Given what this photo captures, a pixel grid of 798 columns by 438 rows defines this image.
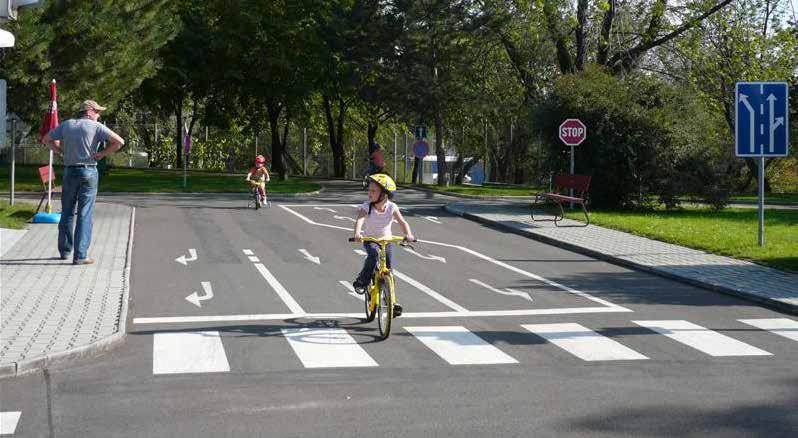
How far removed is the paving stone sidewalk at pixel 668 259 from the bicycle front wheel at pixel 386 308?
5.03 m

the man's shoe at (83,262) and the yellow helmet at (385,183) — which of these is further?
the man's shoe at (83,262)

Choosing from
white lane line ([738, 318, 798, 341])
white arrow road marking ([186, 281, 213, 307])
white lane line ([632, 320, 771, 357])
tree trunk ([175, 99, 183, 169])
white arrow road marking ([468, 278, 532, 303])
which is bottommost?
white lane line ([738, 318, 798, 341])

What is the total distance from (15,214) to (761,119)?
1460cm

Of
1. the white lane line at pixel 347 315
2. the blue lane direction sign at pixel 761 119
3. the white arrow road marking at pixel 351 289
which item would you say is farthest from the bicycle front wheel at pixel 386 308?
the blue lane direction sign at pixel 761 119

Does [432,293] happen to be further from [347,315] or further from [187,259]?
[187,259]

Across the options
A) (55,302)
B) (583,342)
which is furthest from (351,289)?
(583,342)

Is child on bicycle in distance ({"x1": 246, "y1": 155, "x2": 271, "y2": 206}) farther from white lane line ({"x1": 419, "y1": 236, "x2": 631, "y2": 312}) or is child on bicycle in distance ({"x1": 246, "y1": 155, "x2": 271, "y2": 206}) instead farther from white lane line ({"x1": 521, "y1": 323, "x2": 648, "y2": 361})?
white lane line ({"x1": 521, "y1": 323, "x2": 648, "y2": 361})

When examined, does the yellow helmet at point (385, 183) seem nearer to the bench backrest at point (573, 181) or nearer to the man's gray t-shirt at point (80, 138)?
the man's gray t-shirt at point (80, 138)

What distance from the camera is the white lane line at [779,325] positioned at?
10750 mm

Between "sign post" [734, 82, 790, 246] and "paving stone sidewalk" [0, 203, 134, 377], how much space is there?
10017mm

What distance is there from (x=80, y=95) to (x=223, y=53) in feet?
55.2

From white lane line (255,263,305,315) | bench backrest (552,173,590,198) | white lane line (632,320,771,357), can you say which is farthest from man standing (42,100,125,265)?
bench backrest (552,173,590,198)

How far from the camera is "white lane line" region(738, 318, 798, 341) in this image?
35.3 ft

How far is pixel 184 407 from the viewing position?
709 centimetres
